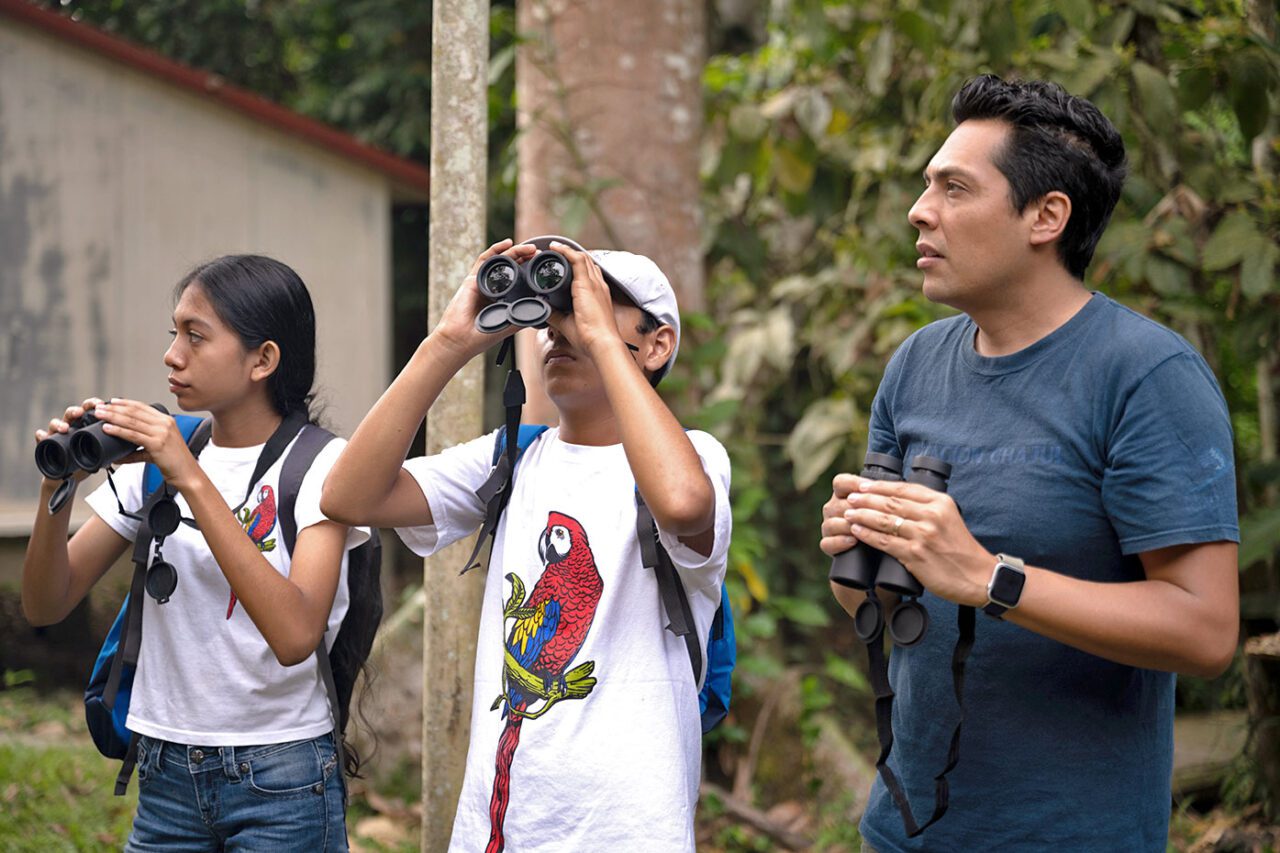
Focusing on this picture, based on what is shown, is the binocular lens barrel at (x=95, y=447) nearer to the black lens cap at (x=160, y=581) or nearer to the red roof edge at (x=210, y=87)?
the black lens cap at (x=160, y=581)

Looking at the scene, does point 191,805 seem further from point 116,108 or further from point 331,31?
point 331,31

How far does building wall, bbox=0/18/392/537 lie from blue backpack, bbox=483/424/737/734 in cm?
547

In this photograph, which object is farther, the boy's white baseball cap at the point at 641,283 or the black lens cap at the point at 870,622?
the boy's white baseball cap at the point at 641,283

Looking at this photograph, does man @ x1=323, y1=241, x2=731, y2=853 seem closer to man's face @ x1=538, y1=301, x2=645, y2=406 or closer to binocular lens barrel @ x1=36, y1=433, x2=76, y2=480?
man's face @ x1=538, y1=301, x2=645, y2=406

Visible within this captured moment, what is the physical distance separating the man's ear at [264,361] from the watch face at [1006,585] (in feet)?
5.26

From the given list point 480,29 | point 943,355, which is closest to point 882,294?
point 480,29

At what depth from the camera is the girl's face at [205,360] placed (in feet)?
8.66

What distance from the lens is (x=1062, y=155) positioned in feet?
6.77

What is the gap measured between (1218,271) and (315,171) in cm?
603

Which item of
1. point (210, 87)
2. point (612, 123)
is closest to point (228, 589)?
point (612, 123)

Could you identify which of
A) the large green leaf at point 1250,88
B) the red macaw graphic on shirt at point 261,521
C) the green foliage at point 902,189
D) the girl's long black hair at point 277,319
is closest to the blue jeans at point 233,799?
the girl's long black hair at point 277,319

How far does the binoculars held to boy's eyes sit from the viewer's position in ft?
7.38

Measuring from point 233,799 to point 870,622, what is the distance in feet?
4.30

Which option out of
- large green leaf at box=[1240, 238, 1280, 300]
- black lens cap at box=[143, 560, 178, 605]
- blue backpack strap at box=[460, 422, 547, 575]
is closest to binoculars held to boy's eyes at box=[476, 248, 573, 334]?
blue backpack strap at box=[460, 422, 547, 575]
